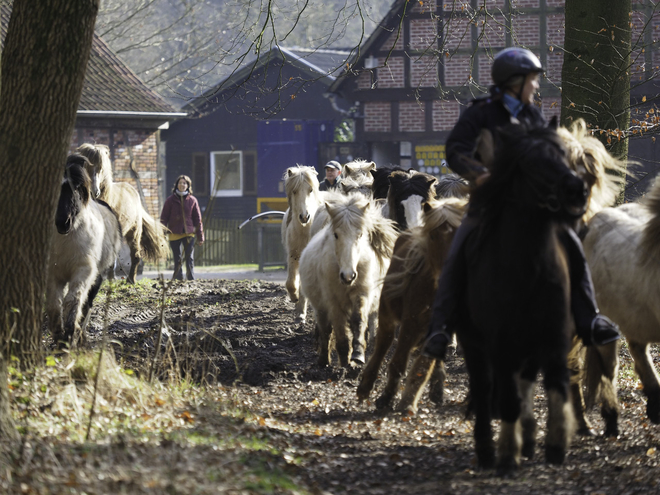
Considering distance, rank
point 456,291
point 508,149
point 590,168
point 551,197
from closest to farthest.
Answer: point 551,197 → point 508,149 → point 456,291 → point 590,168

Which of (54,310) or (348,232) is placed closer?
(348,232)

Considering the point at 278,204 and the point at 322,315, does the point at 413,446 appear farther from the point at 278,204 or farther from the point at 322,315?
the point at 278,204

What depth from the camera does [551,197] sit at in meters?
4.49

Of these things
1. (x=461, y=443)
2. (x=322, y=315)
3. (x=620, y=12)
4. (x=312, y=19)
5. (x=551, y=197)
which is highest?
(x=312, y=19)

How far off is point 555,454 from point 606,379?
1.87m

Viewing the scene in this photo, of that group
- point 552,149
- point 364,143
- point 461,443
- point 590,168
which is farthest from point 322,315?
point 364,143

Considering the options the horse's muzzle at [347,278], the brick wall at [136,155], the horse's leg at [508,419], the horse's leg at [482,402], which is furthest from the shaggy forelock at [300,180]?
the brick wall at [136,155]

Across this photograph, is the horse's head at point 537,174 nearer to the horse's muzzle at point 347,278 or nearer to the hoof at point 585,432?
the hoof at point 585,432

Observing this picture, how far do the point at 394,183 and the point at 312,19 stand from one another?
149ft

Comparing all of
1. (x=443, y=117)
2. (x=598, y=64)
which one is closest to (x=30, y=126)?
(x=598, y=64)

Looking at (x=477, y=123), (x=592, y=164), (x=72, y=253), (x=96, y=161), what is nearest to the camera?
(x=477, y=123)

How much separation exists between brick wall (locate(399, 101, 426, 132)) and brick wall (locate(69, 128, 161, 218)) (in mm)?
8092

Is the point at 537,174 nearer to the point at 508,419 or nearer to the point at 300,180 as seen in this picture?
the point at 508,419

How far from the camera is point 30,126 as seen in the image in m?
5.95
